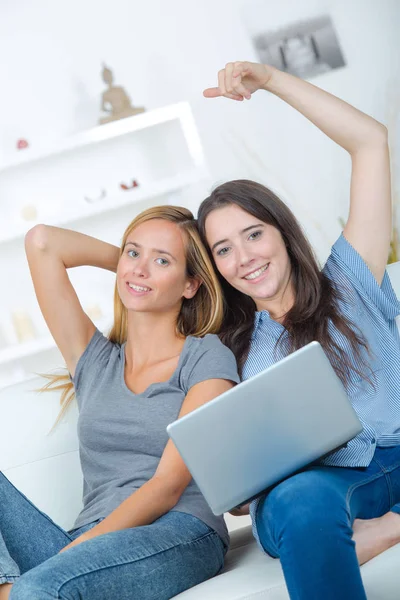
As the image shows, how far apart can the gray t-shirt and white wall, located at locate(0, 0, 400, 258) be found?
2479 millimetres

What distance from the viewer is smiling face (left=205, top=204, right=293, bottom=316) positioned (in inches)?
67.2

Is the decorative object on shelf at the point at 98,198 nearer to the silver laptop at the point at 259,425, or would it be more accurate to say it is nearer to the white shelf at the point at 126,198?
the white shelf at the point at 126,198

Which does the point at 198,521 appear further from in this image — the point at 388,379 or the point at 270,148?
the point at 270,148

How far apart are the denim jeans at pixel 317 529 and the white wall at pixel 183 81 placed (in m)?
2.86

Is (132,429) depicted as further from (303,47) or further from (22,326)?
(303,47)

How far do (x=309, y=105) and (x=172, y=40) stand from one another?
2.60 m

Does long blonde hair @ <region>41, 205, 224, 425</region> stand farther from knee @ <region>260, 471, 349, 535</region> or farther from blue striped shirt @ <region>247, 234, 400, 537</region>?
knee @ <region>260, 471, 349, 535</region>

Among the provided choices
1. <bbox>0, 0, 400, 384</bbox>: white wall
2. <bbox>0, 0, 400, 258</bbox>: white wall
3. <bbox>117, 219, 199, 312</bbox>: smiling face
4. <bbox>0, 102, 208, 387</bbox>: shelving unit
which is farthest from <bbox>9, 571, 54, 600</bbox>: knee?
<bbox>0, 0, 400, 258</bbox>: white wall

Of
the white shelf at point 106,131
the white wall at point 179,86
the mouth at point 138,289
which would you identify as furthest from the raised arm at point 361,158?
the white wall at point 179,86

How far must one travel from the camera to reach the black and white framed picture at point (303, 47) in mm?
4168

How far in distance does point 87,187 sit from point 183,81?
76cm

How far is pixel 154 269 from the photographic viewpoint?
70.3 inches

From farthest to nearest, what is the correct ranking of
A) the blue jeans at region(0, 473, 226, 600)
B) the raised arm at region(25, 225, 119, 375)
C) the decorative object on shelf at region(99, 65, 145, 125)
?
the decorative object on shelf at region(99, 65, 145, 125) < the raised arm at region(25, 225, 119, 375) < the blue jeans at region(0, 473, 226, 600)

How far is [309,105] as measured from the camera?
171 cm
